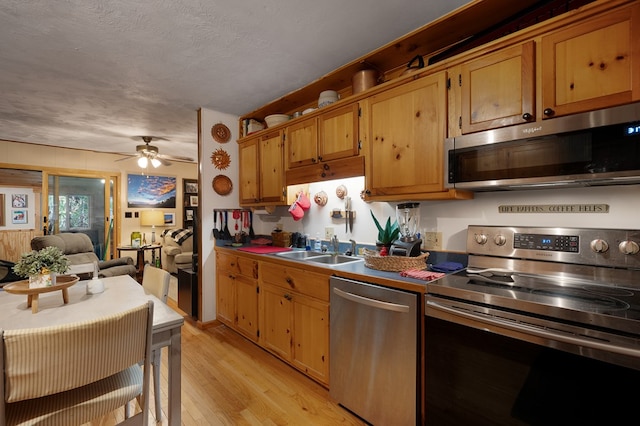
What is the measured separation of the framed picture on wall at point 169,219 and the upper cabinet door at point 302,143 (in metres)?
4.93

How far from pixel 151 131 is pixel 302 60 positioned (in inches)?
119

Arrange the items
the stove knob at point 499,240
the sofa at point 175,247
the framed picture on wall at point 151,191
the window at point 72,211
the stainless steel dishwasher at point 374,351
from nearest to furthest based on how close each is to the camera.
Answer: the stainless steel dishwasher at point 374,351 < the stove knob at point 499,240 < the window at point 72,211 < the sofa at point 175,247 < the framed picture on wall at point 151,191

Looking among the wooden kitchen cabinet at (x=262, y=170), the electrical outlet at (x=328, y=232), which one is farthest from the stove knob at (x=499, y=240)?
the wooden kitchen cabinet at (x=262, y=170)

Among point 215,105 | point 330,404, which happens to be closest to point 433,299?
point 330,404

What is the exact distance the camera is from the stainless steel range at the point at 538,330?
1.00 metres

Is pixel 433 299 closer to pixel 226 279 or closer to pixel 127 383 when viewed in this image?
pixel 127 383

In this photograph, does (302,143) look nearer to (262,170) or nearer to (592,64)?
(262,170)

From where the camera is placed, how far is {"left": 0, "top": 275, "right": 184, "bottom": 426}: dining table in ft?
4.32

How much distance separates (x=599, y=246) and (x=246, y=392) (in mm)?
2208

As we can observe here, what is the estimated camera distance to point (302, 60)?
2.29 metres

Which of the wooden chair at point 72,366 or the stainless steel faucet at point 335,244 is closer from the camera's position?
the wooden chair at point 72,366

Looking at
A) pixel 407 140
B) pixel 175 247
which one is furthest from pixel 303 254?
pixel 175 247

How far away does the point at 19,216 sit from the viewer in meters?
5.05

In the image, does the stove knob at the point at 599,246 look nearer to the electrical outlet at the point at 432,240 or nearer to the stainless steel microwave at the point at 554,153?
the stainless steel microwave at the point at 554,153
